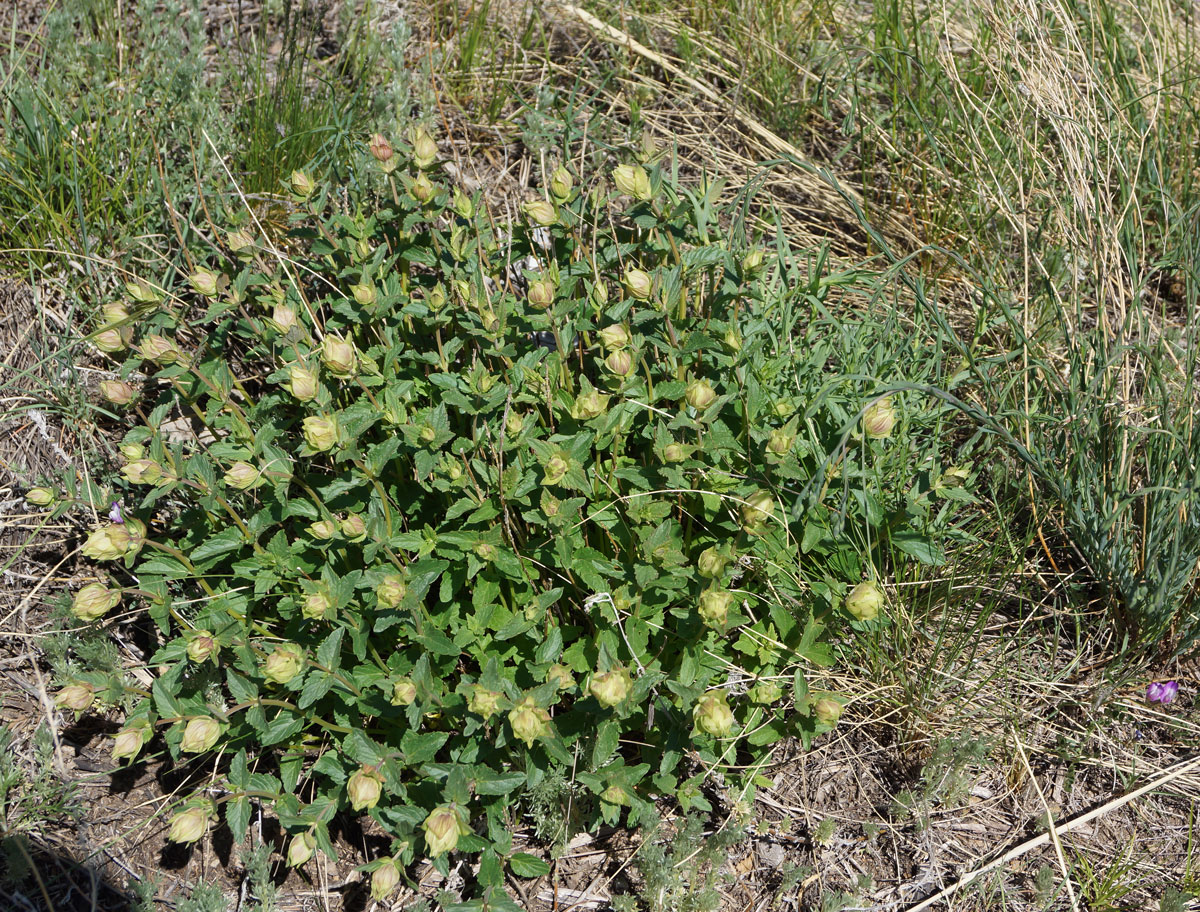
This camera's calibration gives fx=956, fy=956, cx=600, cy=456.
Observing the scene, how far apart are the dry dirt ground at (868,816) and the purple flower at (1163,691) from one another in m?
0.05

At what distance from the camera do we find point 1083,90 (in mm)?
3131

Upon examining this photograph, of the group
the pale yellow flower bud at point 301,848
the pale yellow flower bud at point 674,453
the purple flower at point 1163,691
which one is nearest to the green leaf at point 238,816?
the pale yellow flower bud at point 301,848

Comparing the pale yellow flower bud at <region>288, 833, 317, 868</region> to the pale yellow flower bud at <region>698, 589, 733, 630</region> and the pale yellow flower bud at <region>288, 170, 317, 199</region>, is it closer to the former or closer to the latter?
the pale yellow flower bud at <region>698, 589, 733, 630</region>

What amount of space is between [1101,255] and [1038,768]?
4.59ft

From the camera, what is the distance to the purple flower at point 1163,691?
2.47 m

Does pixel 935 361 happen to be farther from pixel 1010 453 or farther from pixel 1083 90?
pixel 1083 90

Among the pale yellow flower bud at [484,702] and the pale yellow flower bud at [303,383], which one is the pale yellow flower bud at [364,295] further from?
the pale yellow flower bud at [484,702]

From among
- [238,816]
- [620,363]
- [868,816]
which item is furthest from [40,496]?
[868,816]

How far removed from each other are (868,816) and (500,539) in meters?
1.19

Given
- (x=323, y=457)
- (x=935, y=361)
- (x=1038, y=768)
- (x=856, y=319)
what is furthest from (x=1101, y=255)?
(x=323, y=457)

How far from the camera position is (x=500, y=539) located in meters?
2.21

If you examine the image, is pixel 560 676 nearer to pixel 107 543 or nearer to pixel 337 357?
pixel 337 357

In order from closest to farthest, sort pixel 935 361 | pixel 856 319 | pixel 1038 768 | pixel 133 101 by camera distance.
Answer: pixel 1038 768 → pixel 935 361 → pixel 856 319 → pixel 133 101

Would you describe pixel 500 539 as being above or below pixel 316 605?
above
